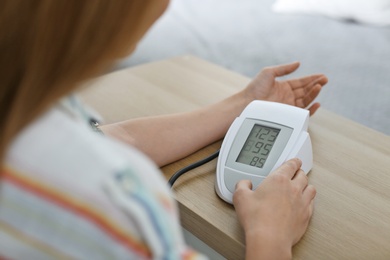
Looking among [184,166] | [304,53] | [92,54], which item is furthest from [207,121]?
[304,53]

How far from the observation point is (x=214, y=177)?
2.32 feet

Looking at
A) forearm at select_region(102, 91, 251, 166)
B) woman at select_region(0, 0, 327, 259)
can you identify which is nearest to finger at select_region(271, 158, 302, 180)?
forearm at select_region(102, 91, 251, 166)

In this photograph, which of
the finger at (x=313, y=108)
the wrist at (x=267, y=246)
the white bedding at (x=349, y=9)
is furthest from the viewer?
the white bedding at (x=349, y=9)

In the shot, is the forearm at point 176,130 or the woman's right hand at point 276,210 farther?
the forearm at point 176,130

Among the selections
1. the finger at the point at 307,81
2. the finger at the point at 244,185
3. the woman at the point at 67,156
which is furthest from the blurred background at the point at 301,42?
the woman at the point at 67,156

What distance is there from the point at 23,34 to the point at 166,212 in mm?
168

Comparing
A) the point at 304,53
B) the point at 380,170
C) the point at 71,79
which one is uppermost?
the point at 71,79

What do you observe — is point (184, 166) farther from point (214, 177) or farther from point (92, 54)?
point (92, 54)

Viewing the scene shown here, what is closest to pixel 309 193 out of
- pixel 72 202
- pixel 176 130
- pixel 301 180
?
pixel 301 180

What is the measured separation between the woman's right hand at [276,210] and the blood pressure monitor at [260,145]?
0.02m

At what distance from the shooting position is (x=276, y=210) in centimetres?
60

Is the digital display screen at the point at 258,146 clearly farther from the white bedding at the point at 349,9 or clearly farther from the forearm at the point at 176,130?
the white bedding at the point at 349,9

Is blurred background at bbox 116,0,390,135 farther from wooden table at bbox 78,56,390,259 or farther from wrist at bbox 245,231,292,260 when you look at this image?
wrist at bbox 245,231,292,260

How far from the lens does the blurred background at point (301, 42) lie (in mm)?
1178
